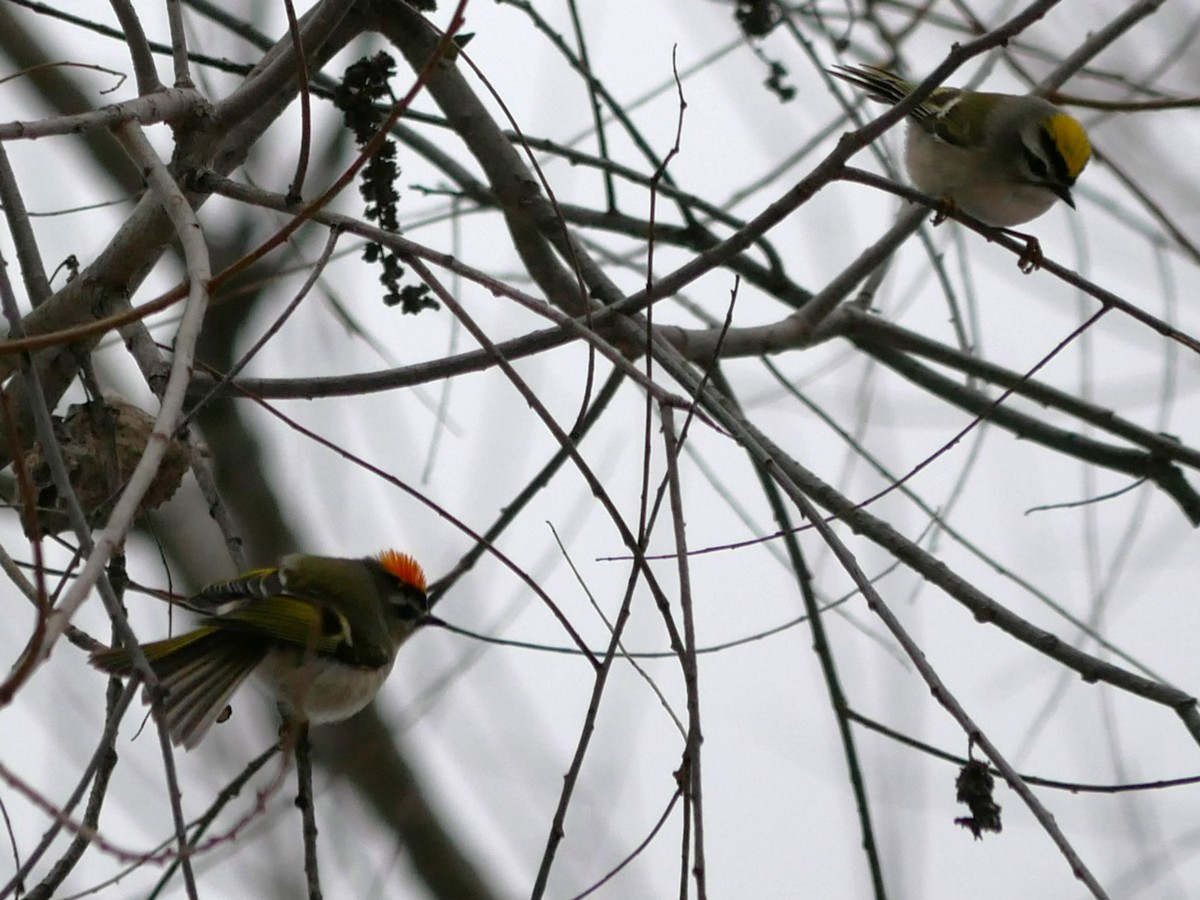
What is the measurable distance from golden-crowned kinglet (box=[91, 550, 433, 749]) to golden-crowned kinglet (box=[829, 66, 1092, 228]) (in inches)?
83.1

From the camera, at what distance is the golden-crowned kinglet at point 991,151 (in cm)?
400

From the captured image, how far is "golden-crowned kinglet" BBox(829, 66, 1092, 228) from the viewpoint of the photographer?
4.00m

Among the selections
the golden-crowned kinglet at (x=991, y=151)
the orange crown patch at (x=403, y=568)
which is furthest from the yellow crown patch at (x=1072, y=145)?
the orange crown patch at (x=403, y=568)

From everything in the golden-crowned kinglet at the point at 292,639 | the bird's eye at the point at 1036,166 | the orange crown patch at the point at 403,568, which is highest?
the bird's eye at the point at 1036,166

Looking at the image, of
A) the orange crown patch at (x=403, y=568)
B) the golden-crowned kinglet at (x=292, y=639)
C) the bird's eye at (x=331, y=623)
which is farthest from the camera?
the orange crown patch at (x=403, y=568)

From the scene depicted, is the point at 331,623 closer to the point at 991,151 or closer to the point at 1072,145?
the point at 991,151

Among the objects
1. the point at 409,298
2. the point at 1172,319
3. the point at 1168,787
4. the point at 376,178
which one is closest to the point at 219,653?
the point at 409,298

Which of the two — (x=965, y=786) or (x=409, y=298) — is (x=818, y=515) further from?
(x=409, y=298)

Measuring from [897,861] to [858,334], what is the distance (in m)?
1.49

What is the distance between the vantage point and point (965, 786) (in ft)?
6.01

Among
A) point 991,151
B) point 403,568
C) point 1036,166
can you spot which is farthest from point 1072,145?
point 403,568

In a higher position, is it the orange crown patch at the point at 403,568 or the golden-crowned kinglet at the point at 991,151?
the golden-crowned kinglet at the point at 991,151

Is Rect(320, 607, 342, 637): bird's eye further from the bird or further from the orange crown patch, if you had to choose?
the bird

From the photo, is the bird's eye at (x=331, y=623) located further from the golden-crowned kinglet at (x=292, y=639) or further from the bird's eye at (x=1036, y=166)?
the bird's eye at (x=1036, y=166)
